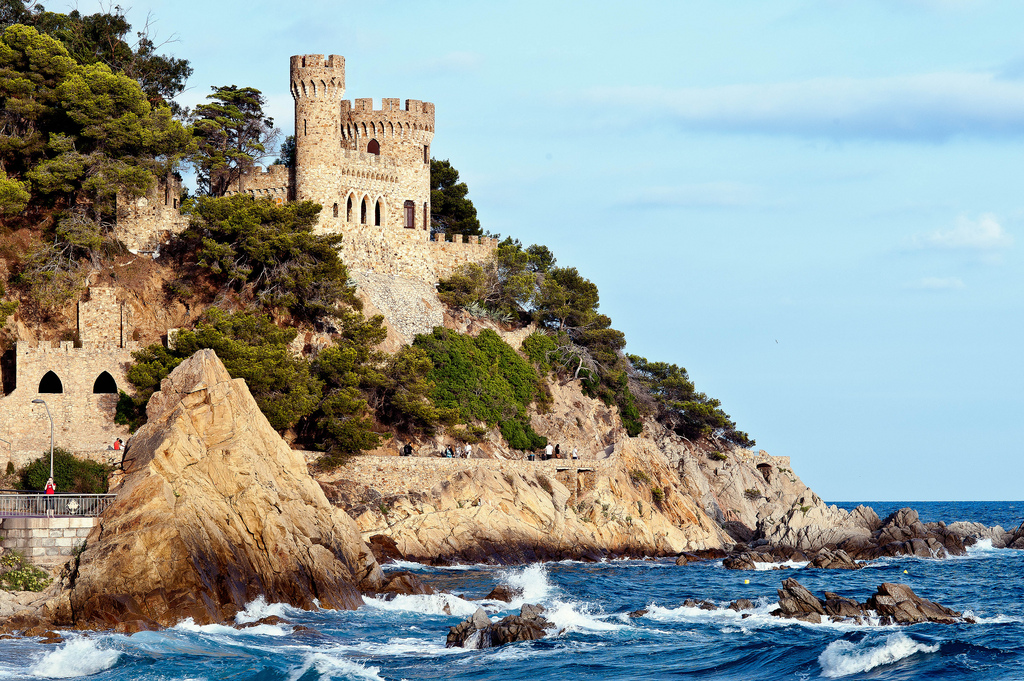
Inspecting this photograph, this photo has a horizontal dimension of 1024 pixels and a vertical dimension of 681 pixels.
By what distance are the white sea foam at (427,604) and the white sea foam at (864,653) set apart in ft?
37.4

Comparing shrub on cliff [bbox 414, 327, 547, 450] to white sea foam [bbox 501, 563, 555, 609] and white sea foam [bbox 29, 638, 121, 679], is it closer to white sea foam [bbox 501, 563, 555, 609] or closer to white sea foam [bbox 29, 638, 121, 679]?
white sea foam [bbox 501, 563, 555, 609]

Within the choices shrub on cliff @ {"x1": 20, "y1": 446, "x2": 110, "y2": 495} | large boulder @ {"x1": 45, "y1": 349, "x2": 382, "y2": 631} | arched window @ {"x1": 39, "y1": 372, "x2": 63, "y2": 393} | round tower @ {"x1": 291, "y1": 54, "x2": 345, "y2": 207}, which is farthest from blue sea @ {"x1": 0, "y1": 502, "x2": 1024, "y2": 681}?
round tower @ {"x1": 291, "y1": 54, "x2": 345, "y2": 207}

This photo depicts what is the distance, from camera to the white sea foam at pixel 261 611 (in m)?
34.6

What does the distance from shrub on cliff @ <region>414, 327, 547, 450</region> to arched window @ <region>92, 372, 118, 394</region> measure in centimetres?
1489

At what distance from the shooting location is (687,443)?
2862 inches

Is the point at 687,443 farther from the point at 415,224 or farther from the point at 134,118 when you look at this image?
the point at 134,118

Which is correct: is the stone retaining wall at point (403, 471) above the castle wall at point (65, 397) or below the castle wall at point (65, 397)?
below

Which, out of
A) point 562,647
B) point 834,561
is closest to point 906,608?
point 562,647

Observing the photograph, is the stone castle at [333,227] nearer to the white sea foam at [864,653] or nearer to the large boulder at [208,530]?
the large boulder at [208,530]

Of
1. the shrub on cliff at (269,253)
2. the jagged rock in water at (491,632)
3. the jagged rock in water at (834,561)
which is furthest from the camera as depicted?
the shrub on cliff at (269,253)

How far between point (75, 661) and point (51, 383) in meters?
24.4

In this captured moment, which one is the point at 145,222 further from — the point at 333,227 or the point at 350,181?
the point at 350,181

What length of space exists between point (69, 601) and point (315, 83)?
3484 cm

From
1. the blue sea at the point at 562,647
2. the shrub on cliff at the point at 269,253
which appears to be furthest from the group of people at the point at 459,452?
the blue sea at the point at 562,647
